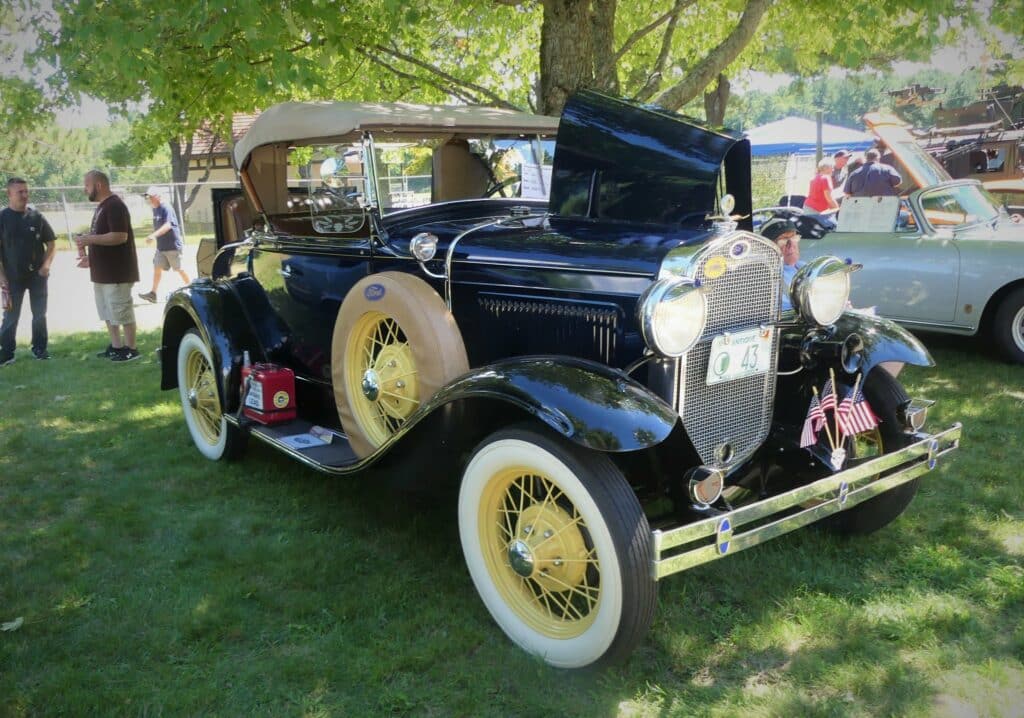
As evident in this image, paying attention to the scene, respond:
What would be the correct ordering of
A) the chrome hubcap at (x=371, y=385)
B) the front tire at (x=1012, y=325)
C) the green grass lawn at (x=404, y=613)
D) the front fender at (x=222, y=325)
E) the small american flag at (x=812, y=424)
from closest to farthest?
the green grass lawn at (x=404, y=613), the small american flag at (x=812, y=424), the chrome hubcap at (x=371, y=385), the front fender at (x=222, y=325), the front tire at (x=1012, y=325)

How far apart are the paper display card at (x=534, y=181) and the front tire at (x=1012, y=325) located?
4.58 m

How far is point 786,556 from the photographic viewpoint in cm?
346

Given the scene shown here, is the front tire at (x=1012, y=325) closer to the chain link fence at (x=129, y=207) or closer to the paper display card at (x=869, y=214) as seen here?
the paper display card at (x=869, y=214)

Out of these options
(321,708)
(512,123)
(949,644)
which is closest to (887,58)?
(512,123)

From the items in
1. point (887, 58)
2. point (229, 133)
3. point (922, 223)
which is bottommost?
point (922, 223)

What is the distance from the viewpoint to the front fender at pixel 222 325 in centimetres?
450

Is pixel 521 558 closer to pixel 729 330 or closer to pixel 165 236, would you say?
pixel 729 330

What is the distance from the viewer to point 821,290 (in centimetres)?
329

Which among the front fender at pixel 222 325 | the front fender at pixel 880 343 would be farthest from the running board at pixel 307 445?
the front fender at pixel 880 343

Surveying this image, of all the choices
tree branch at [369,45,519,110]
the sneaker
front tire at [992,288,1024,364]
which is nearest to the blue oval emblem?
tree branch at [369,45,519,110]

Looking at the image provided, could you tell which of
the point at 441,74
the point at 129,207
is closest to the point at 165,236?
the point at 441,74

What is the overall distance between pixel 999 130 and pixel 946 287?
36.9 ft

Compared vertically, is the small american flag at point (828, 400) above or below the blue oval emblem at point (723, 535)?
above

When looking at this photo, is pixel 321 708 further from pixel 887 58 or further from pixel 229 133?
pixel 887 58
